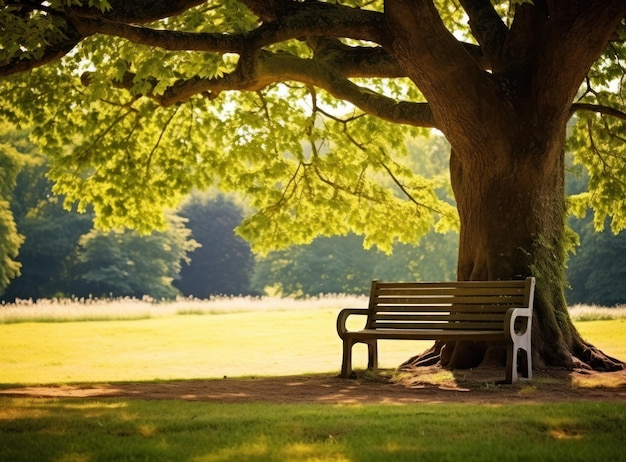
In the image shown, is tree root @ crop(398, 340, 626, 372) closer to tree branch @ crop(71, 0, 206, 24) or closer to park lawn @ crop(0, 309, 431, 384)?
park lawn @ crop(0, 309, 431, 384)

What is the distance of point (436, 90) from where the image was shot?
11195mm

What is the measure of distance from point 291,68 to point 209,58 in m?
1.89

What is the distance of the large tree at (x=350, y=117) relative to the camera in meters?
11.1

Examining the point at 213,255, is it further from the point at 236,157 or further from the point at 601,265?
the point at 236,157

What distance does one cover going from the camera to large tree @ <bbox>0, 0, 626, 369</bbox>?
36.4 feet

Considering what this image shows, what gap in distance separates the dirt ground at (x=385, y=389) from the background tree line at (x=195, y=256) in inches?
1582

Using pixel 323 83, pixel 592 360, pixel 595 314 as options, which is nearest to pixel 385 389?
pixel 592 360

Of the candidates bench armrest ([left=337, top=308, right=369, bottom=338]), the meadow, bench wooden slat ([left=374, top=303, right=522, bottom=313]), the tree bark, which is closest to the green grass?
the meadow

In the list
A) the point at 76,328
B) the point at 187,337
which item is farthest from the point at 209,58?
the point at 76,328

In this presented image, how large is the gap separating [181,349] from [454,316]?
34.7ft

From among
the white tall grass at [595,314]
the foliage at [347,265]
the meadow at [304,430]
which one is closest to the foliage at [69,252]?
the foliage at [347,265]

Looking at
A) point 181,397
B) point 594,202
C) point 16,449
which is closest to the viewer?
point 16,449

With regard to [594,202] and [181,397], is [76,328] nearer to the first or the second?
[594,202]

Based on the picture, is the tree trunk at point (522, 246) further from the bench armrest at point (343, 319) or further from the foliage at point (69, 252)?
the foliage at point (69, 252)
